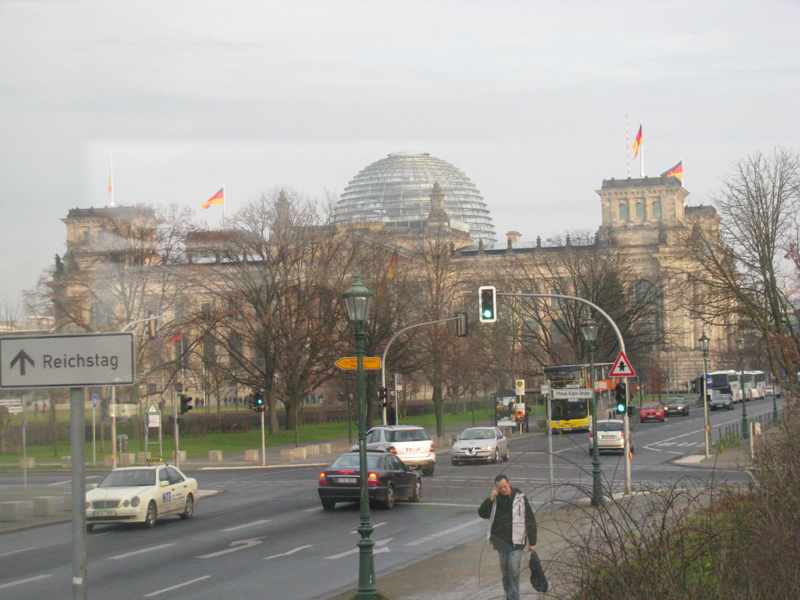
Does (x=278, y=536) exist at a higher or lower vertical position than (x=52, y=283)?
lower

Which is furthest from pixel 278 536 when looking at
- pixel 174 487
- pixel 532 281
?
pixel 532 281

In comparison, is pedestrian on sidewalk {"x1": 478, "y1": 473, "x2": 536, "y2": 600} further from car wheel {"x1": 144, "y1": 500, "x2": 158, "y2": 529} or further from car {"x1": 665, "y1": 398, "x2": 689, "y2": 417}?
car {"x1": 665, "y1": 398, "x2": 689, "y2": 417}

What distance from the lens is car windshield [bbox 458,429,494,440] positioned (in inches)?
1642

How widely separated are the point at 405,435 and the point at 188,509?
1365cm

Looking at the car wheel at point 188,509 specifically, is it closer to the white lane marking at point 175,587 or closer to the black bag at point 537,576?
the white lane marking at point 175,587

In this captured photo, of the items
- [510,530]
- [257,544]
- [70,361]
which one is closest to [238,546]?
[257,544]

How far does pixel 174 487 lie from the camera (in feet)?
78.9

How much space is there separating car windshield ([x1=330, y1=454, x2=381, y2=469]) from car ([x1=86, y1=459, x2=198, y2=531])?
3.83 metres

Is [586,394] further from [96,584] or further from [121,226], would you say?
[121,226]

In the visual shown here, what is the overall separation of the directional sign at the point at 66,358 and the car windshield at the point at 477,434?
118 feet

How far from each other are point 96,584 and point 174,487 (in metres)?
9.01

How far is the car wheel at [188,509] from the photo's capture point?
24578 mm

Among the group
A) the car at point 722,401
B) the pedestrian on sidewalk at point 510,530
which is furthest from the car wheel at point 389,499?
the car at point 722,401

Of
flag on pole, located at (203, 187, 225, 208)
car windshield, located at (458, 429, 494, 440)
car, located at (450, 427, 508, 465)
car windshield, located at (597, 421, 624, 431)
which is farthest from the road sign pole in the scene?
flag on pole, located at (203, 187, 225, 208)
